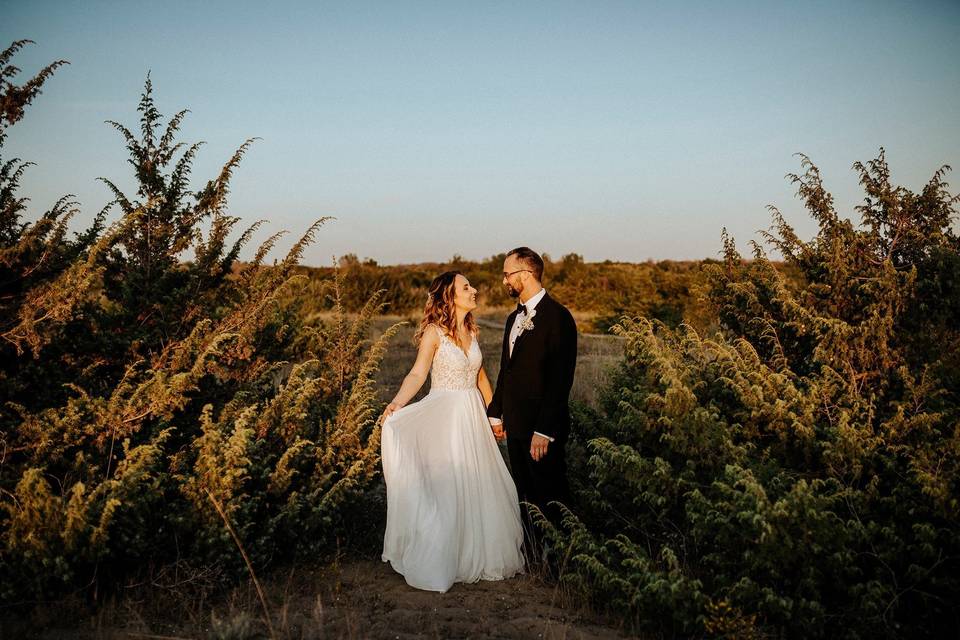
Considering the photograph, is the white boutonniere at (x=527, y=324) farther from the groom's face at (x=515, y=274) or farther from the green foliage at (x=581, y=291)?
the green foliage at (x=581, y=291)

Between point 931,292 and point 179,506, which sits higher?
point 931,292

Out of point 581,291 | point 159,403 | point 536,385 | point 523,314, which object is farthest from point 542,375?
point 581,291

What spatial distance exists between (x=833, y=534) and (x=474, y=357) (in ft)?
10.4

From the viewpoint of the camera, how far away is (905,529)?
428cm

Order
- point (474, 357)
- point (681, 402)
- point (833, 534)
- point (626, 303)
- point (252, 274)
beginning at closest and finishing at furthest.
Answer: point (833, 534), point (681, 402), point (474, 357), point (252, 274), point (626, 303)

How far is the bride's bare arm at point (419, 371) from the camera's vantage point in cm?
566

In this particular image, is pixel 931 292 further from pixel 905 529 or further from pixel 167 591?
pixel 167 591

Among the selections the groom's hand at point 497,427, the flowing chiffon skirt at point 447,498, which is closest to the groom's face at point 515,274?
the flowing chiffon skirt at point 447,498

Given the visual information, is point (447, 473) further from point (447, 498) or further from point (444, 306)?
point (444, 306)

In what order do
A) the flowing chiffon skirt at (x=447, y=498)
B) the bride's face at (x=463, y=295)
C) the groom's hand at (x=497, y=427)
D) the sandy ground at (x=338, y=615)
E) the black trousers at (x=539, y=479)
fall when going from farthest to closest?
the groom's hand at (x=497, y=427) → the bride's face at (x=463, y=295) → the black trousers at (x=539, y=479) → the flowing chiffon skirt at (x=447, y=498) → the sandy ground at (x=338, y=615)

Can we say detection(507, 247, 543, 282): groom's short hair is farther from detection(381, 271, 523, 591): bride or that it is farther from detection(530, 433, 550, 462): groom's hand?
detection(530, 433, 550, 462): groom's hand

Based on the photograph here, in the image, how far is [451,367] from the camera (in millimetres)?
5828

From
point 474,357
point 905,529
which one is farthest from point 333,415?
point 905,529

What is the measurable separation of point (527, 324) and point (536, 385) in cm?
54
